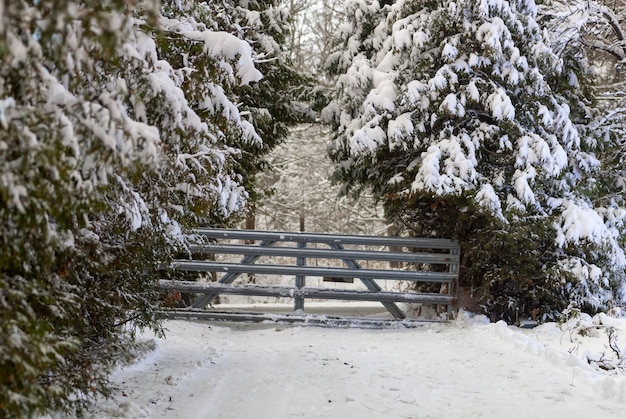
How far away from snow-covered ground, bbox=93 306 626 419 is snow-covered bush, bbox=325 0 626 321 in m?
1.14

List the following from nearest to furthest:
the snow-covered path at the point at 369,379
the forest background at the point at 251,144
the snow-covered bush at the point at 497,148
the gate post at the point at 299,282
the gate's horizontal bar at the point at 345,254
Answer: the forest background at the point at 251,144, the snow-covered path at the point at 369,379, the snow-covered bush at the point at 497,148, the gate's horizontal bar at the point at 345,254, the gate post at the point at 299,282

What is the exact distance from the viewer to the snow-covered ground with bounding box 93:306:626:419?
476 centimetres

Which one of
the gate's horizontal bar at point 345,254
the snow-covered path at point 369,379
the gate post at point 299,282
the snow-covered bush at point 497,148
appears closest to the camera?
the snow-covered path at point 369,379

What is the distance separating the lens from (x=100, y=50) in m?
2.88

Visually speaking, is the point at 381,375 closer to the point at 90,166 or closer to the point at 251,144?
the point at 90,166

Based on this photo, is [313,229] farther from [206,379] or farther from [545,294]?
[206,379]

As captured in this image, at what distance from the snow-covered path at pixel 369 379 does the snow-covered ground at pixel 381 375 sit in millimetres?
10

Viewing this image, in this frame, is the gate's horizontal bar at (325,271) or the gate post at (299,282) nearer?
the gate's horizontal bar at (325,271)

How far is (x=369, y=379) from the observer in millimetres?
5773

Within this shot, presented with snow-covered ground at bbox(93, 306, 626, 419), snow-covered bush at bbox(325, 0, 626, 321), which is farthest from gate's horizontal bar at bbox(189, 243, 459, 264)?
snow-covered ground at bbox(93, 306, 626, 419)

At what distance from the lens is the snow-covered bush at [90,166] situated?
248cm

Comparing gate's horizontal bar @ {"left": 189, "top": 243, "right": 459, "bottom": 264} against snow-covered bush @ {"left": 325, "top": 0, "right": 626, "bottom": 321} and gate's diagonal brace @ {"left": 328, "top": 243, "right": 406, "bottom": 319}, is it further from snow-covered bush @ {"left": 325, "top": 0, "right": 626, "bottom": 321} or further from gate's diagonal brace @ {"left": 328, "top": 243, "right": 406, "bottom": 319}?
snow-covered bush @ {"left": 325, "top": 0, "right": 626, "bottom": 321}

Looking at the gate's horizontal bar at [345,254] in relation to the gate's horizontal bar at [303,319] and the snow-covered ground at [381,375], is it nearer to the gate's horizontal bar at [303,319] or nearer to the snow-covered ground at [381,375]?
the gate's horizontal bar at [303,319]

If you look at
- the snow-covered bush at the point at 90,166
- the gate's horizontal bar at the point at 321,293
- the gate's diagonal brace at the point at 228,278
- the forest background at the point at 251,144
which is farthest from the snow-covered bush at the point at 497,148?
the snow-covered bush at the point at 90,166
